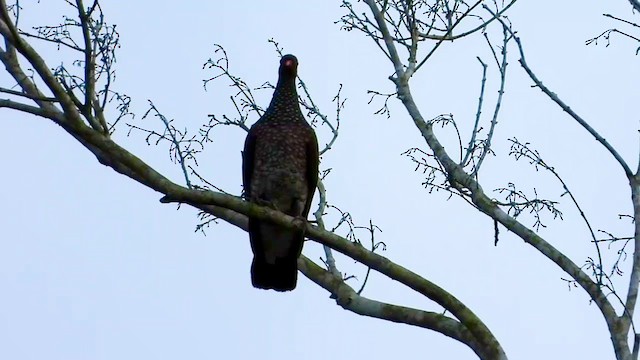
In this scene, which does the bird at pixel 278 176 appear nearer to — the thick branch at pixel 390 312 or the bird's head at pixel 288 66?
the bird's head at pixel 288 66

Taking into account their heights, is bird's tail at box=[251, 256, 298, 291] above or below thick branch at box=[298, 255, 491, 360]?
above

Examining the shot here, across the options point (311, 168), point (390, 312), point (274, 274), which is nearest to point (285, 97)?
point (311, 168)

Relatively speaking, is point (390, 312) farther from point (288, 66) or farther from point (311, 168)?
point (288, 66)

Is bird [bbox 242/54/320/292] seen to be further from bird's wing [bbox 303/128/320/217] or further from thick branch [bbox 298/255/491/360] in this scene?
thick branch [bbox 298/255/491/360]

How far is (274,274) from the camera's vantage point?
21.7 ft

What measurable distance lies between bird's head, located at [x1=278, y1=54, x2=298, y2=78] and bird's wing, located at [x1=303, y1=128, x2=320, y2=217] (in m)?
0.52

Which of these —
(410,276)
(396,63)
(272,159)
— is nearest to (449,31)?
(396,63)

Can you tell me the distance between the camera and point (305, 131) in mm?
6809

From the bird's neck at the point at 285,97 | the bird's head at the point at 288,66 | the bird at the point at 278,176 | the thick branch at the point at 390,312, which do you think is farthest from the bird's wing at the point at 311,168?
the thick branch at the point at 390,312

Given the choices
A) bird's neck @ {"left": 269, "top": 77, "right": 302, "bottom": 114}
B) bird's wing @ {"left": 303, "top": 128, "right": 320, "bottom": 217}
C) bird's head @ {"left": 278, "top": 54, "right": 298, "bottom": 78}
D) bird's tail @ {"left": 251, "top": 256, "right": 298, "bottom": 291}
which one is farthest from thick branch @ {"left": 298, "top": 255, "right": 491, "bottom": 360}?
bird's head @ {"left": 278, "top": 54, "right": 298, "bottom": 78}

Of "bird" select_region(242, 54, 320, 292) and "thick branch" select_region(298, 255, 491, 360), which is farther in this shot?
"bird" select_region(242, 54, 320, 292)

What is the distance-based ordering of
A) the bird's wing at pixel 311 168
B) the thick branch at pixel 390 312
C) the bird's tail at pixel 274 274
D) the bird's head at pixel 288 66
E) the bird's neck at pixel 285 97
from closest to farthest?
the thick branch at pixel 390 312
the bird's tail at pixel 274 274
the bird's wing at pixel 311 168
the bird's neck at pixel 285 97
the bird's head at pixel 288 66

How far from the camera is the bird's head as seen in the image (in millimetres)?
7023

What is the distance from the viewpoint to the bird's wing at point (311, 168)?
6715 mm
